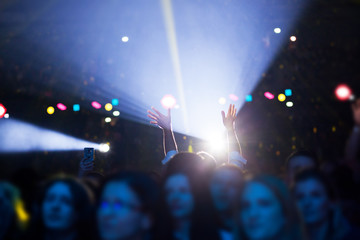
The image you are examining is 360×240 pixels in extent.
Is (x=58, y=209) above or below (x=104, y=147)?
below

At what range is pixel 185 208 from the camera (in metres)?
1.59

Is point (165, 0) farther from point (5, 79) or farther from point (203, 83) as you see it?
point (5, 79)

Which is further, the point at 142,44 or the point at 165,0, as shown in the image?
the point at 142,44

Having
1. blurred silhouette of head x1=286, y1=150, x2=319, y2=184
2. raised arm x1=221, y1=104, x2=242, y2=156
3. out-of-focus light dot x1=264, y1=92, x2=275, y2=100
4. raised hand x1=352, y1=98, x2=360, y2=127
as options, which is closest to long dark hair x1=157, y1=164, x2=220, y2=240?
raised hand x1=352, y1=98, x2=360, y2=127

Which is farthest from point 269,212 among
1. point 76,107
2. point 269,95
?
point 76,107

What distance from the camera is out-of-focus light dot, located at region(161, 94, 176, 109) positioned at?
6.34 meters

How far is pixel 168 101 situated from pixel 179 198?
487 centimetres

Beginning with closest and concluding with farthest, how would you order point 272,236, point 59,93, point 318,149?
point 272,236
point 318,149
point 59,93

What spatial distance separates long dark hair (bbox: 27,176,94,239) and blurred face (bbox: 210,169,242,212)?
0.67m

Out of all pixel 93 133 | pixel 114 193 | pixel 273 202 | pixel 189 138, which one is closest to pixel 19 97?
pixel 93 133

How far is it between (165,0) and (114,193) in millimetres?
4943

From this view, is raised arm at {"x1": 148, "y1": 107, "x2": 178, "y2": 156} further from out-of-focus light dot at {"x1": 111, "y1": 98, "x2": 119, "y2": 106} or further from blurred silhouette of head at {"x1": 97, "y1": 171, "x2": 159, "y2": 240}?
out-of-focus light dot at {"x1": 111, "y1": 98, "x2": 119, "y2": 106}

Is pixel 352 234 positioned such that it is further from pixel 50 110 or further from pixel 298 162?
pixel 50 110

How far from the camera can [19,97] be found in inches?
283
